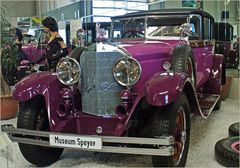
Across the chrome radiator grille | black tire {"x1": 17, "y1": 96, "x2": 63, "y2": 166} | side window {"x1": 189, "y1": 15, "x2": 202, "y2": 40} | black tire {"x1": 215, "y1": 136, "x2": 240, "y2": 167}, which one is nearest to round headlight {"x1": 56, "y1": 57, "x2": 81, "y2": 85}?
the chrome radiator grille

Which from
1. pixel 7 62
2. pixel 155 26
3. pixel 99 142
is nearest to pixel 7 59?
pixel 7 62

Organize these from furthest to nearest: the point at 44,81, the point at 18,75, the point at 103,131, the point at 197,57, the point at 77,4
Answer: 1. the point at 77,4
2. the point at 18,75
3. the point at 197,57
4. the point at 44,81
5. the point at 103,131

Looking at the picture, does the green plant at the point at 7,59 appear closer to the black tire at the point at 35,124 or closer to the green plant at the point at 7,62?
the green plant at the point at 7,62

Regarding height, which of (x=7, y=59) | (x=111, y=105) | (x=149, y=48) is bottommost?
(x=111, y=105)

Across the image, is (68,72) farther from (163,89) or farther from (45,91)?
(163,89)

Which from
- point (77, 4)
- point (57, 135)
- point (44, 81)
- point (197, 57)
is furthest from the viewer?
point (77, 4)

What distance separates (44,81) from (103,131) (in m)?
0.72

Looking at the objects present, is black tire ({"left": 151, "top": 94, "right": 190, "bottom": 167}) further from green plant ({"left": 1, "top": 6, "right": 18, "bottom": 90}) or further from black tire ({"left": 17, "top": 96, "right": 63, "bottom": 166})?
green plant ({"left": 1, "top": 6, "right": 18, "bottom": 90})

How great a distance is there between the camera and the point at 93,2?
888cm

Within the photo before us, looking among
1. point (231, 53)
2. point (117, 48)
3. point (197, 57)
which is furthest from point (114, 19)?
point (231, 53)

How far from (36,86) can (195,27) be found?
7.34 ft

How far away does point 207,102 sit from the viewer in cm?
427

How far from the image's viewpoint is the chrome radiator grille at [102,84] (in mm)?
2824

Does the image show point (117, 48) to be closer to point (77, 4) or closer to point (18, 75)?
point (18, 75)
